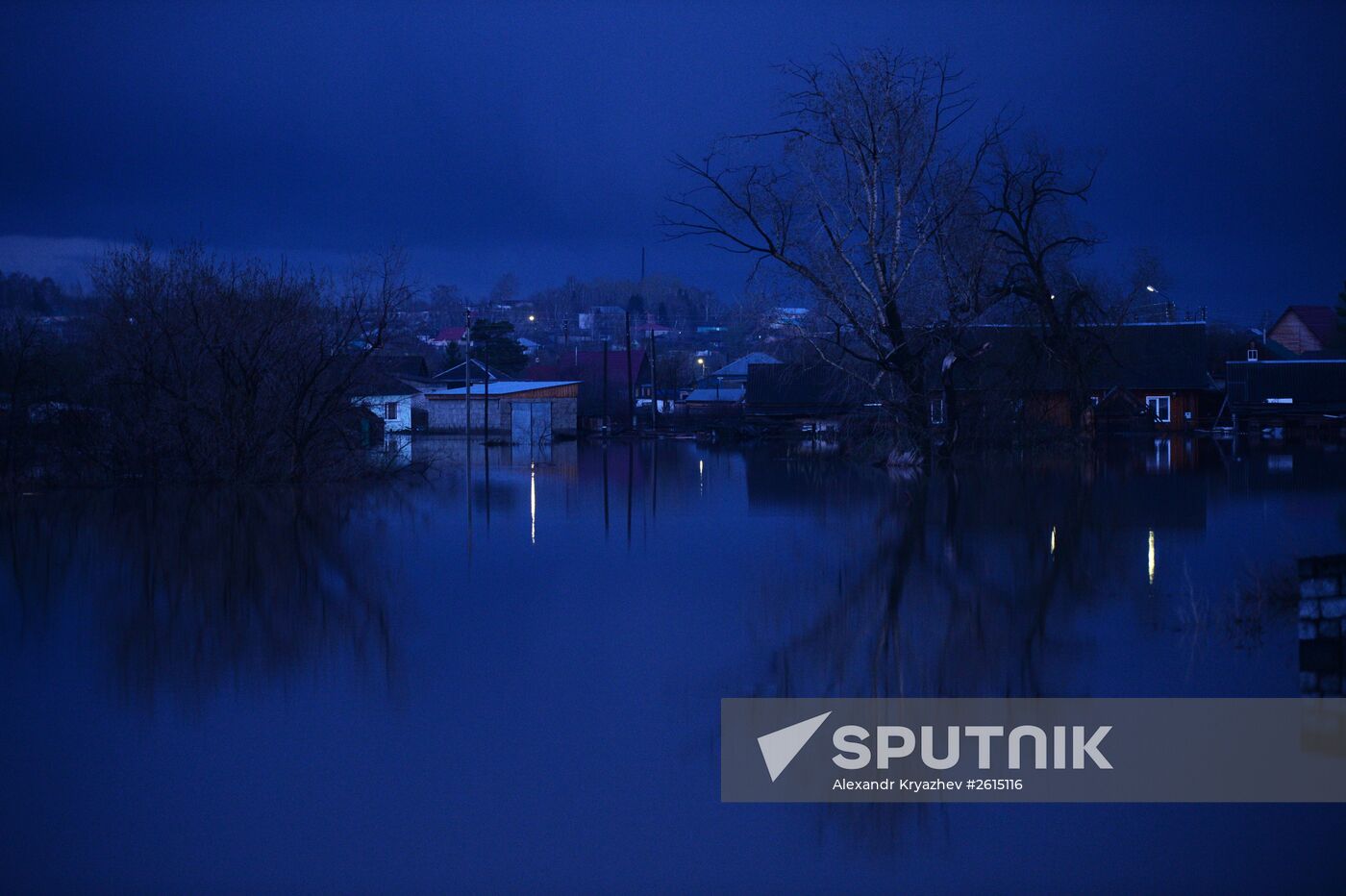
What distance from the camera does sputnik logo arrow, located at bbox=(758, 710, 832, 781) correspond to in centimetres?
738

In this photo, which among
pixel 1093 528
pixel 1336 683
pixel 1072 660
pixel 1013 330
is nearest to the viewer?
pixel 1336 683

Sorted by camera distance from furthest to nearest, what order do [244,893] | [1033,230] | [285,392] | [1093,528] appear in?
[1033,230]
[285,392]
[1093,528]
[244,893]

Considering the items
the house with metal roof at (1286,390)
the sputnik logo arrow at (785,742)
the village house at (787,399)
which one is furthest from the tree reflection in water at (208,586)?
the house with metal roof at (1286,390)

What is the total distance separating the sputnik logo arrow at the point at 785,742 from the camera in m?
7.38

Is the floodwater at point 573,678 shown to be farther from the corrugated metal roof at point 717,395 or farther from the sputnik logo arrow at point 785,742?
the corrugated metal roof at point 717,395

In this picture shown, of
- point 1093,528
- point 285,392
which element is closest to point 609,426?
point 285,392

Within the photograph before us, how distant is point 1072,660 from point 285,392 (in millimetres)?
22170

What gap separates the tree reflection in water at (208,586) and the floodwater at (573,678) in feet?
0.21

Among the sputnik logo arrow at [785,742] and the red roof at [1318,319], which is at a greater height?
the red roof at [1318,319]

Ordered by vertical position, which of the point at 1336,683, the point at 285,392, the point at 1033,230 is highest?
the point at 1033,230

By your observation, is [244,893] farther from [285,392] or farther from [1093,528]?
[285,392]

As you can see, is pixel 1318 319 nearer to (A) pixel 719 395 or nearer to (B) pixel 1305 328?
(B) pixel 1305 328

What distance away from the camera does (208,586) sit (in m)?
13.6

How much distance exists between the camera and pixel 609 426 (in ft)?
219
